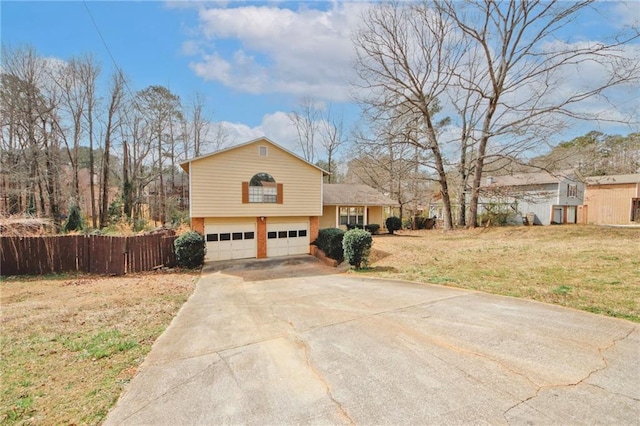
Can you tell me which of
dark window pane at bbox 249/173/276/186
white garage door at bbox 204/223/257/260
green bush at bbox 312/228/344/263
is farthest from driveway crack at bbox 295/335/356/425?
dark window pane at bbox 249/173/276/186

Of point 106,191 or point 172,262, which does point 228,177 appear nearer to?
point 172,262

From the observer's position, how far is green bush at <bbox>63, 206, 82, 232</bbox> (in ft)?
60.1

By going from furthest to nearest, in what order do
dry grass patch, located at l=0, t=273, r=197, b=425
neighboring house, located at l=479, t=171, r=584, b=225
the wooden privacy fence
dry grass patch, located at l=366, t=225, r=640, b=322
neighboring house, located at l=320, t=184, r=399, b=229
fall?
neighboring house, located at l=479, t=171, r=584, b=225
neighboring house, located at l=320, t=184, r=399, b=229
the wooden privacy fence
dry grass patch, located at l=366, t=225, r=640, b=322
dry grass patch, located at l=0, t=273, r=197, b=425

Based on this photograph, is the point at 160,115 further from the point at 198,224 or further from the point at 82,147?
the point at 198,224

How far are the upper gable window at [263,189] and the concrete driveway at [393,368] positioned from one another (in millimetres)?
8742

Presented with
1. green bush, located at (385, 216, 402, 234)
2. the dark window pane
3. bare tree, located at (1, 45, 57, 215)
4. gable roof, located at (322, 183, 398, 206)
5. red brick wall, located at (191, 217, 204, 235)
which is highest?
bare tree, located at (1, 45, 57, 215)

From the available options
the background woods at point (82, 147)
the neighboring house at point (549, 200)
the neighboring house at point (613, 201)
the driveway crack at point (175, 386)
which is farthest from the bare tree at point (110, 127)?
the neighboring house at point (613, 201)

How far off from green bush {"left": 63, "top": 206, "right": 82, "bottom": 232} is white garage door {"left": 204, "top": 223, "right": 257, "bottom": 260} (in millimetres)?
11202

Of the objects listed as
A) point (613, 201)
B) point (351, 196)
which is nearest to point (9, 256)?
point (351, 196)

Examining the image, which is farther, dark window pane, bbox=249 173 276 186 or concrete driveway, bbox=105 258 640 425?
dark window pane, bbox=249 173 276 186

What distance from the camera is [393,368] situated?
360 cm

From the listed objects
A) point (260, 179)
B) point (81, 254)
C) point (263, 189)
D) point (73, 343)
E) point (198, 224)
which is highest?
point (260, 179)

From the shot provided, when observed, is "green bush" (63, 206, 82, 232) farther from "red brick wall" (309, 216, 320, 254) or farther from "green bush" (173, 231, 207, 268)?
"red brick wall" (309, 216, 320, 254)

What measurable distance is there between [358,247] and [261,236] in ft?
18.9
